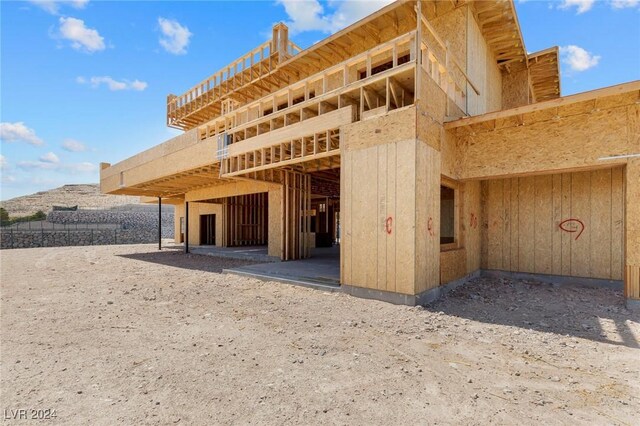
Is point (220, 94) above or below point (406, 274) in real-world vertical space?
above

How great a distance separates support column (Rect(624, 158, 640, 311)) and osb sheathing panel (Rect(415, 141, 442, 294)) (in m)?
3.83

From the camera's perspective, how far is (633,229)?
6367 millimetres

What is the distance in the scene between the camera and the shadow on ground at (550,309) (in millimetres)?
5230

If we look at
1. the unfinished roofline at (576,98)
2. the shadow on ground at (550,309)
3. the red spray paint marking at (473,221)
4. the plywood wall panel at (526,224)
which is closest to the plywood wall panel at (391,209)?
the shadow on ground at (550,309)

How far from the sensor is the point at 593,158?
6.90 metres

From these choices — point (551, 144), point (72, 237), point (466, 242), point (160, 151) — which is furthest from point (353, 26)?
point (72, 237)

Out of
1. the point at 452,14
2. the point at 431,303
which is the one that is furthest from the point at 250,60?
the point at 431,303

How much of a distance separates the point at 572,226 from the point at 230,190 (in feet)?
49.2

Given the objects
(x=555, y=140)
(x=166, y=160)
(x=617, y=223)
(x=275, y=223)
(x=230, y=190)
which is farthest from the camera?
(x=230, y=190)

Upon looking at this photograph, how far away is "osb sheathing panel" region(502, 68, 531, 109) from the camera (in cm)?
1254

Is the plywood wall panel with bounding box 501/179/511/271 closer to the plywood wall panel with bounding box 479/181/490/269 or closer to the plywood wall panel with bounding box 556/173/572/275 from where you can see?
the plywood wall panel with bounding box 479/181/490/269

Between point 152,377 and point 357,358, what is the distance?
2.54 metres

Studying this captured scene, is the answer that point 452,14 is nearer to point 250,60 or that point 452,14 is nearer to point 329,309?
point 329,309

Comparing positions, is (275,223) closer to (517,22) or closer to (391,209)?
(391,209)
